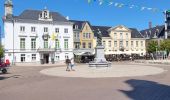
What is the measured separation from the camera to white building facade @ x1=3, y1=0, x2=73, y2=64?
49.8 meters

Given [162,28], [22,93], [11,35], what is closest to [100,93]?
[22,93]

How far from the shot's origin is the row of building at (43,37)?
164ft

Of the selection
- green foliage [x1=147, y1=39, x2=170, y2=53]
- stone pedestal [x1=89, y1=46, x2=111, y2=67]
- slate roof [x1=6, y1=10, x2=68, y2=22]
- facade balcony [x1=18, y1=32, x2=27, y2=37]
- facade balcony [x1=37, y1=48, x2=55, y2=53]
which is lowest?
stone pedestal [x1=89, y1=46, x2=111, y2=67]

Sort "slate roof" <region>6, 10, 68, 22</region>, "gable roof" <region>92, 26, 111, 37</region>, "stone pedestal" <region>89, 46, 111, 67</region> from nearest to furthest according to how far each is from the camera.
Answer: "stone pedestal" <region>89, 46, 111, 67</region> → "slate roof" <region>6, 10, 68, 22</region> → "gable roof" <region>92, 26, 111, 37</region>

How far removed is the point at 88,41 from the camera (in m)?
61.3

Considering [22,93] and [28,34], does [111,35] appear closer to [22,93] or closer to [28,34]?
[28,34]

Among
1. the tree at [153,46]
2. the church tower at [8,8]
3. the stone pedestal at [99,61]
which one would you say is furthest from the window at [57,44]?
the tree at [153,46]

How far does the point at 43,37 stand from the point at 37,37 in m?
1.32

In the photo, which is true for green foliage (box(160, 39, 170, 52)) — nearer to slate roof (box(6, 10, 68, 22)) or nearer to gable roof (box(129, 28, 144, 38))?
gable roof (box(129, 28, 144, 38))

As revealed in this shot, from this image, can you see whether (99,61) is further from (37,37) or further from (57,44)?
(57,44)

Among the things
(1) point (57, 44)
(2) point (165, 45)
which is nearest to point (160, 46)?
(2) point (165, 45)

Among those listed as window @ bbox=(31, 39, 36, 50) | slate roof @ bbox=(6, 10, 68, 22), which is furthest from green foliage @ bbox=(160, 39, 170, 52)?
window @ bbox=(31, 39, 36, 50)

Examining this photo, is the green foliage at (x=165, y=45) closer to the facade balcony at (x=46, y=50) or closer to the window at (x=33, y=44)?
the facade balcony at (x=46, y=50)

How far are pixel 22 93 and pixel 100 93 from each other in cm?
397
